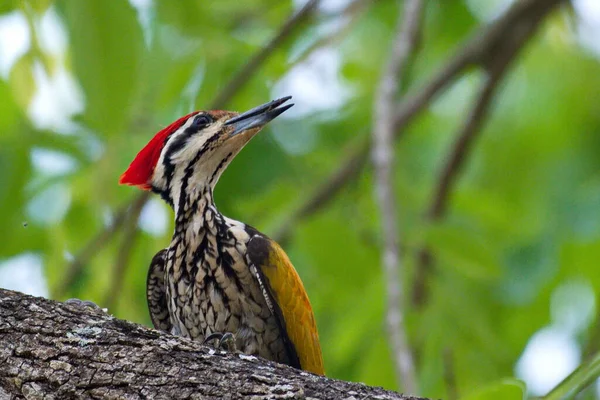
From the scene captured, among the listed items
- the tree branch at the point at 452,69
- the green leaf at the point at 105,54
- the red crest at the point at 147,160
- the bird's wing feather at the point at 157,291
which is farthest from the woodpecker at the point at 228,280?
the tree branch at the point at 452,69

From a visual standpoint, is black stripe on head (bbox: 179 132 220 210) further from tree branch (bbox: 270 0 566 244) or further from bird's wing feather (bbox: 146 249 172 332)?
tree branch (bbox: 270 0 566 244)

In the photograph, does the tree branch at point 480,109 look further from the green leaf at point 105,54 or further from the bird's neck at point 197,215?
the green leaf at point 105,54

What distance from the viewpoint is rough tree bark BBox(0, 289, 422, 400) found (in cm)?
319

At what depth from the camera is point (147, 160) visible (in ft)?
18.4

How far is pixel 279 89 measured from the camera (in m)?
7.04

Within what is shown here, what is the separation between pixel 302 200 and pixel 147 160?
177 centimetres

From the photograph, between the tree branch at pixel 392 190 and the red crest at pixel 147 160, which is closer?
the tree branch at pixel 392 190

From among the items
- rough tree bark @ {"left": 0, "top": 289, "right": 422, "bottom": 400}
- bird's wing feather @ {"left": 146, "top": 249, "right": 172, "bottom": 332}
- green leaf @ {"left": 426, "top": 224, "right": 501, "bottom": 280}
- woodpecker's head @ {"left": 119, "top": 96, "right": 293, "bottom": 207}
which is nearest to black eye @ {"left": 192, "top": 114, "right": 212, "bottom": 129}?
woodpecker's head @ {"left": 119, "top": 96, "right": 293, "bottom": 207}

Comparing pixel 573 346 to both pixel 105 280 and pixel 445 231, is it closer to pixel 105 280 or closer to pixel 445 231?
pixel 445 231

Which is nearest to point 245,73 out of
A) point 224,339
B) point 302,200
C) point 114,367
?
point 302,200

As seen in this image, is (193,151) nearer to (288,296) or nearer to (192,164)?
(192,164)

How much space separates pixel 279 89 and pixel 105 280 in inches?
77.4

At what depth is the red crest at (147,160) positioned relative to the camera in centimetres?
553

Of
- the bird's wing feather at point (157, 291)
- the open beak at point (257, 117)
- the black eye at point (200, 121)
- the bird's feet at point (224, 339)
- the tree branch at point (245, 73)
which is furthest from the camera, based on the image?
the tree branch at point (245, 73)
